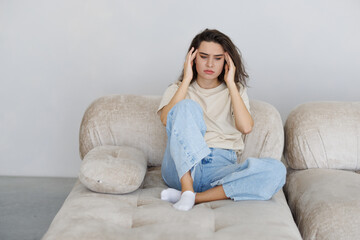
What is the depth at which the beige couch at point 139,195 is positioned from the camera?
5.40ft

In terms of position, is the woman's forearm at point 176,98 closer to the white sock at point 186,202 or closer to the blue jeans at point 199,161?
the blue jeans at point 199,161

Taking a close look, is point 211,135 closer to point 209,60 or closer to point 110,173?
point 209,60

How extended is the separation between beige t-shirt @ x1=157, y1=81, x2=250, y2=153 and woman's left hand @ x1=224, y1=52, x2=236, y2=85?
85 millimetres

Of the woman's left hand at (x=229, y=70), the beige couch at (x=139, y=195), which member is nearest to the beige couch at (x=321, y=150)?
the beige couch at (x=139, y=195)

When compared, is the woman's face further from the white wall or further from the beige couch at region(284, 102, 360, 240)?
the white wall

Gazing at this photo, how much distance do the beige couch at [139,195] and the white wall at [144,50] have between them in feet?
2.50

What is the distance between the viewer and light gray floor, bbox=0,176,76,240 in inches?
101

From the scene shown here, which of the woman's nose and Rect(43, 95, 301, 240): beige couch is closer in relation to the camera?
Rect(43, 95, 301, 240): beige couch

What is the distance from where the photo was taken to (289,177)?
7.97ft

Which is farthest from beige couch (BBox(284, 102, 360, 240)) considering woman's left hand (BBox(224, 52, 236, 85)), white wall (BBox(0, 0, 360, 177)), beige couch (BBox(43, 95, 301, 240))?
white wall (BBox(0, 0, 360, 177))

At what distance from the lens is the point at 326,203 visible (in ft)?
6.37

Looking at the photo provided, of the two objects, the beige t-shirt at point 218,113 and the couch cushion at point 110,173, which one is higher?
the beige t-shirt at point 218,113

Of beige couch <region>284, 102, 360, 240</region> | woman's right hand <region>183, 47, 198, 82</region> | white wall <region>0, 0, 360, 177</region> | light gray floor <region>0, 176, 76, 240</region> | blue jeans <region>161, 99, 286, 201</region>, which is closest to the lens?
blue jeans <region>161, 99, 286, 201</region>

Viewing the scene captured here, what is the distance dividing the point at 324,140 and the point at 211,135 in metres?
0.59
